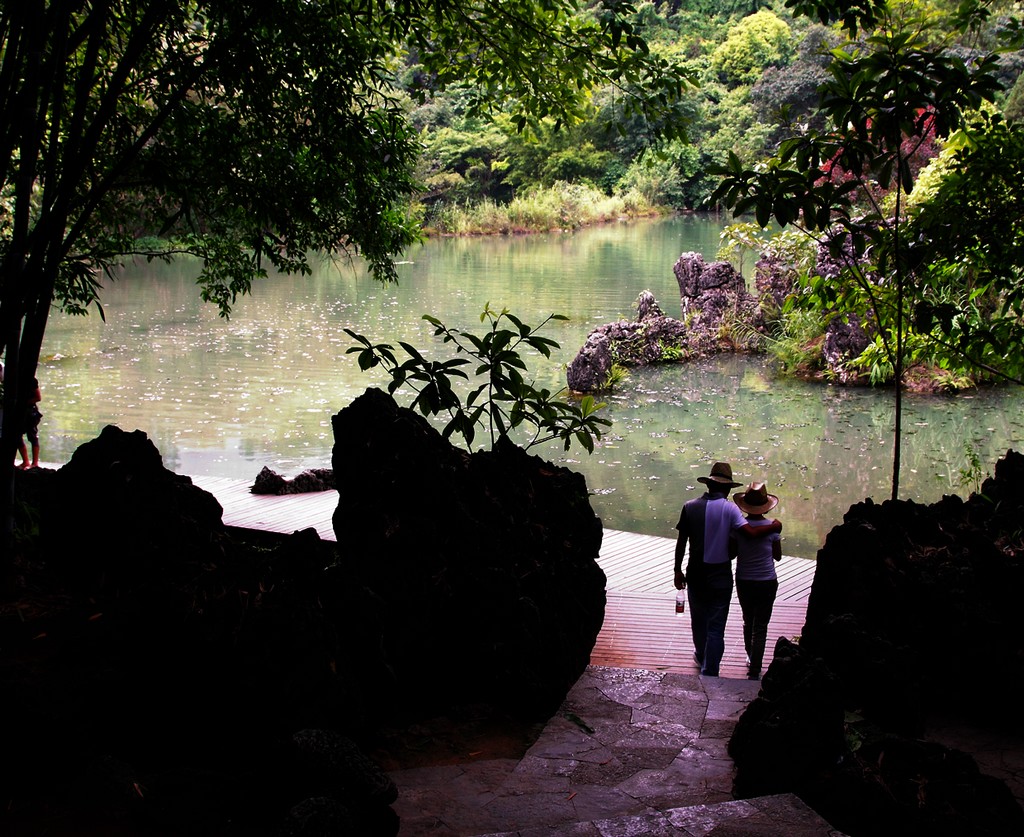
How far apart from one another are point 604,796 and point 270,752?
975 millimetres

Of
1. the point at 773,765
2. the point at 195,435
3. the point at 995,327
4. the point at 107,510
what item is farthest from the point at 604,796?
the point at 195,435

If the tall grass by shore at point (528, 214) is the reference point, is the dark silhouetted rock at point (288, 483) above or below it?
below

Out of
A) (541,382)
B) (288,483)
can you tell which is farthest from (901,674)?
(541,382)

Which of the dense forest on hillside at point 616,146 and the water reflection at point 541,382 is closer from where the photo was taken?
the water reflection at point 541,382

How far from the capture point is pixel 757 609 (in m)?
4.73

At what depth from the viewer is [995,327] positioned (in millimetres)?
5039

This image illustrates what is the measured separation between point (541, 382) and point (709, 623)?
10.1 meters

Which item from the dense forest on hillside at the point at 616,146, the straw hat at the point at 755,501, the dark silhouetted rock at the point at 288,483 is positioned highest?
the dense forest on hillside at the point at 616,146

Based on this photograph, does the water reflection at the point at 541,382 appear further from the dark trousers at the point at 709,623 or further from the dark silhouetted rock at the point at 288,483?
the dark trousers at the point at 709,623

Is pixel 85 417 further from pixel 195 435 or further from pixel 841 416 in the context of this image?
pixel 841 416

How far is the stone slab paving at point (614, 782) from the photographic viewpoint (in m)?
2.42

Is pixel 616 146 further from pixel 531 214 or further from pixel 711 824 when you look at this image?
pixel 711 824

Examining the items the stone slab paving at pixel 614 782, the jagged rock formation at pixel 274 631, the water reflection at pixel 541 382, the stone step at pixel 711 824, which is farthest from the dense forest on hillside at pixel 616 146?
the stone step at pixel 711 824

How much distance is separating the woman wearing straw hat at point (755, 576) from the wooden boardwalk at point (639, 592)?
0.21m
